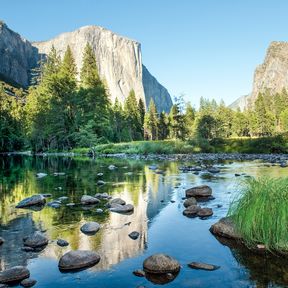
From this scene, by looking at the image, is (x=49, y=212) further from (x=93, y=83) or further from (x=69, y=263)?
(x=93, y=83)

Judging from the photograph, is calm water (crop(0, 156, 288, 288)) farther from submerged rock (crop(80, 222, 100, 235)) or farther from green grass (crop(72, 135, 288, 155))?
green grass (crop(72, 135, 288, 155))

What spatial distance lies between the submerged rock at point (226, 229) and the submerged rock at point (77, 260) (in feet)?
11.7

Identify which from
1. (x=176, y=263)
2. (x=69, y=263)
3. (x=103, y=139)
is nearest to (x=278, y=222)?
(x=176, y=263)

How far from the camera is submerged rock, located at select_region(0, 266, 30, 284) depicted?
6443 millimetres

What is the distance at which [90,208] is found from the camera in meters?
12.8

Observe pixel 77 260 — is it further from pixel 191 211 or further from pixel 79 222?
pixel 191 211

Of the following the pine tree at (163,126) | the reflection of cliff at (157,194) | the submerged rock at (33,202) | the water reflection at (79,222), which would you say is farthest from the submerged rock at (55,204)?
the pine tree at (163,126)

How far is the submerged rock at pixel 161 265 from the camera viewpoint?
690 cm

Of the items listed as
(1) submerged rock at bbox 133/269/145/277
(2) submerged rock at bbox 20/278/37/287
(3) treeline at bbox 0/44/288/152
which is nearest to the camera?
(2) submerged rock at bbox 20/278/37/287

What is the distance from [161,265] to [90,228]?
340 cm

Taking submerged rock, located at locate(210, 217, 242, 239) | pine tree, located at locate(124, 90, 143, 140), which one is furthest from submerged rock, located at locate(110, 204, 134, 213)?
pine tree, located at locate(124, 90, 143, 140)

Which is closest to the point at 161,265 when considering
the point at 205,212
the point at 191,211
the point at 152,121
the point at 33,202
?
the point at 205,212

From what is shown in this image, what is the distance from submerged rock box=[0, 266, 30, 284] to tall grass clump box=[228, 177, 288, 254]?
16.6ft

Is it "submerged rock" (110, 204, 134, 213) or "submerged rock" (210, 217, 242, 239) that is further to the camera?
"submerged rock" (110, 204, 134, 213)
